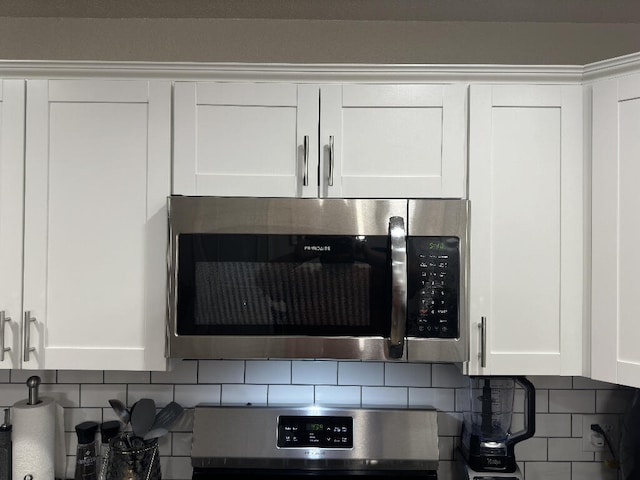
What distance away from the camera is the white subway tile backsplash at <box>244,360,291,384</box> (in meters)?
1.89

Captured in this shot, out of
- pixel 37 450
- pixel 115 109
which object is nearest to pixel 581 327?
pixel 115 109

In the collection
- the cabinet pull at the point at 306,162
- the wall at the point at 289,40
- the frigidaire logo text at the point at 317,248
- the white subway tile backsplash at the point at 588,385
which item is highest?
the wall at the point at 289,40

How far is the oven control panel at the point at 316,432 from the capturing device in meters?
1.77

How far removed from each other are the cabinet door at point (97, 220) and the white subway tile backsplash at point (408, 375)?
0.80 metres

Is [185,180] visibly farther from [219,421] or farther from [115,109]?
[219,421]

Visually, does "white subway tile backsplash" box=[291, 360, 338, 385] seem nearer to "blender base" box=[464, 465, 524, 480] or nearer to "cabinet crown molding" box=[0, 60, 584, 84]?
"blender base" box=[464, 465, 524, 480]

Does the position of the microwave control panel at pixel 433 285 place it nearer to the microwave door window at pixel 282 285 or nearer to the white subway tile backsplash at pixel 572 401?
the microwave door window at pixel 282 285

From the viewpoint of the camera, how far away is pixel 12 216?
1.56 m

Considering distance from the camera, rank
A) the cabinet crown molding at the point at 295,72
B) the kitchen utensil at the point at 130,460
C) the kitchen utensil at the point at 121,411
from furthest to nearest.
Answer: the kitchen utensil at the point at 121,411 → the kitchen utensil at the point at 130,460 → the cabinet crown molding at the point at 295,72

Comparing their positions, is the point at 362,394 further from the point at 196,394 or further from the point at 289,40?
the point at 289,40

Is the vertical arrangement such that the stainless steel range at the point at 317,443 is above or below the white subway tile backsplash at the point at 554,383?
below

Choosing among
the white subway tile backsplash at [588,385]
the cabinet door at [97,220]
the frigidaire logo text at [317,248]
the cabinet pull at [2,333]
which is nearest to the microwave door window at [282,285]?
the frigidaire logo text at [317,248]

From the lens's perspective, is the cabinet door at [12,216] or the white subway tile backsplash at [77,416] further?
the white subway tile backsplash at [77,416]

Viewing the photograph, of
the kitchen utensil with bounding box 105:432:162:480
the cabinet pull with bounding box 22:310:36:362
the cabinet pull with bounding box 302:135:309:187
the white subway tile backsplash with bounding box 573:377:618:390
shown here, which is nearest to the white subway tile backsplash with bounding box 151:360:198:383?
the kitchen utensil with bounding box 105:432:162:480
